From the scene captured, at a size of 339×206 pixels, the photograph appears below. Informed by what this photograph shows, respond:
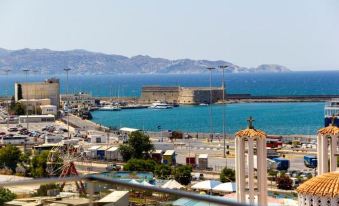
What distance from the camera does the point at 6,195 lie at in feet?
9.29

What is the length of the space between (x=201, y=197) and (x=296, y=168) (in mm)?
20161

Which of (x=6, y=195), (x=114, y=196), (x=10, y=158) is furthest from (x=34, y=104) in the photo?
(x=114, y=196)

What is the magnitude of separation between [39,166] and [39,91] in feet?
100.0

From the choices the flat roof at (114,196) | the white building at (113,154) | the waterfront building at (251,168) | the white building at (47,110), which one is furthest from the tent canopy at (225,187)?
the white building at (47,110)

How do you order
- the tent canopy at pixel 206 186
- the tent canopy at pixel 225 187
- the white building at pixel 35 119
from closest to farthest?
1. the tent canopy at pixel 225 187
2. the tent canopy at pixel 206 186
3. the white building at pixel 35 119

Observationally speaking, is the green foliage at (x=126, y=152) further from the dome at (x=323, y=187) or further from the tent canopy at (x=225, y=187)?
the dome at (x=323, y=187)

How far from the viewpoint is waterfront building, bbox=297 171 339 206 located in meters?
8.20

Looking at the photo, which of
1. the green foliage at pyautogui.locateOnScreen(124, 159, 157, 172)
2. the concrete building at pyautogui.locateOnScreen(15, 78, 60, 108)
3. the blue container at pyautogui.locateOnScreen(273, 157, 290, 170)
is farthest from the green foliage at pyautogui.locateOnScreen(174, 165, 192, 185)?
the concrete building at pyautogui.locateOnScreen(15, 78, 60, 108)

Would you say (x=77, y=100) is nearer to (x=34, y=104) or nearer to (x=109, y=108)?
(x=109, y=108)

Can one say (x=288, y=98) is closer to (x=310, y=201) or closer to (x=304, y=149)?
(x=304, y=149)

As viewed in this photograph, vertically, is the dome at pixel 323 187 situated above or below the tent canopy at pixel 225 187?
above

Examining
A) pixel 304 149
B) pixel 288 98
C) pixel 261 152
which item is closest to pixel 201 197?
pixel 261 152

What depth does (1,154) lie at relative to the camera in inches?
814

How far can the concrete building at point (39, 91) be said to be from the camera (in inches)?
1927
